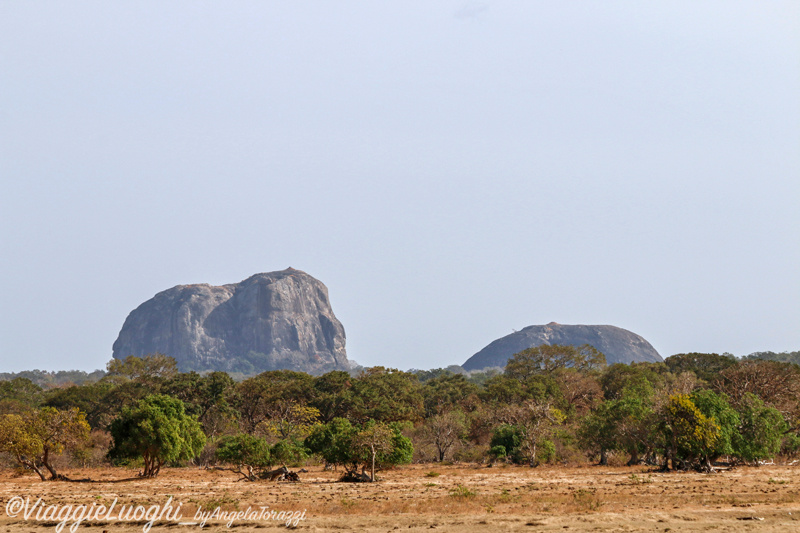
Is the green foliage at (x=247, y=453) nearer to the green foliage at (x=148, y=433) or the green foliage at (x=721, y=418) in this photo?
the green foliage at (x=148, y=433)

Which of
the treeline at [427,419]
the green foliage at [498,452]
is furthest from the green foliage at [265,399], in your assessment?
the green foliage at [498,452]

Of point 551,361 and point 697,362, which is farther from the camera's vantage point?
point 551,361

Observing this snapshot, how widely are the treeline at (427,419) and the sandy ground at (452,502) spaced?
2132mm

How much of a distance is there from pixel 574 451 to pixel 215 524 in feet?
115

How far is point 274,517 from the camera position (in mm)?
24953

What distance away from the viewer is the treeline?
40.0 metres

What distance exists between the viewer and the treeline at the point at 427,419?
131 ft

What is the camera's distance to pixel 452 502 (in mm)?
28250

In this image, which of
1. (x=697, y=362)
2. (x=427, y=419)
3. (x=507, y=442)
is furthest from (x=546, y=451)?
(x=697, y=362)

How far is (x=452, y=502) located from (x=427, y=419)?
40.6 m

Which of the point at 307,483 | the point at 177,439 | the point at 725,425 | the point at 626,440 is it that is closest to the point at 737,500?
the point at 725,425

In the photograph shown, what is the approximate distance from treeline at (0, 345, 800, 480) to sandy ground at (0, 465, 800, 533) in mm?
2132

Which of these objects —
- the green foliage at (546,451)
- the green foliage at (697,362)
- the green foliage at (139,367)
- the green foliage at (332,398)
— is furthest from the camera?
the green foliage at (139,367)

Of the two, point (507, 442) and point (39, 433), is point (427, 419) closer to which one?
point (507, 442)
